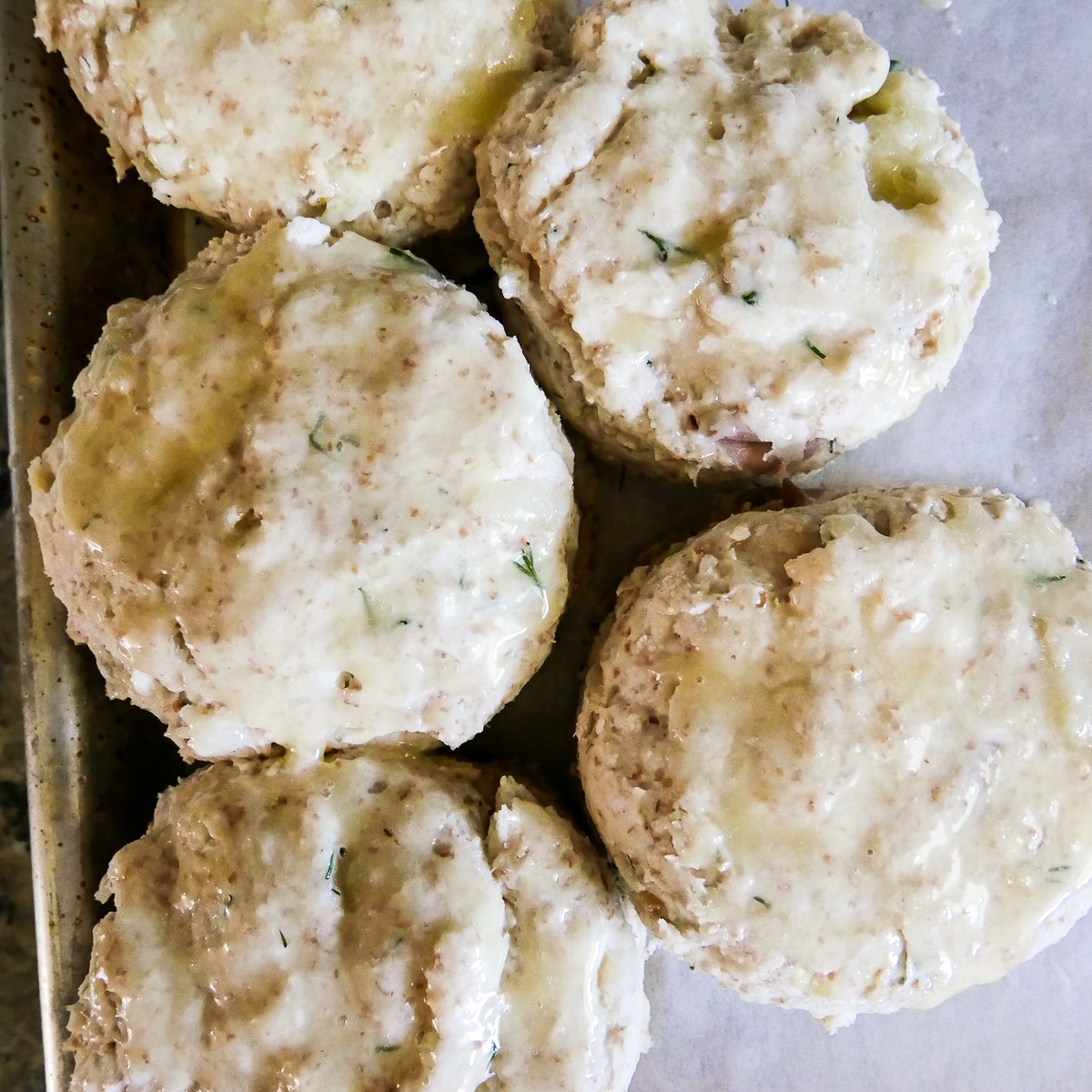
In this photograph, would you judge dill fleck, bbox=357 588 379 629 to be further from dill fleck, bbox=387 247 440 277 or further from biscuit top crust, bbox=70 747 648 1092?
dill fleck, bbox=387 247 440 277

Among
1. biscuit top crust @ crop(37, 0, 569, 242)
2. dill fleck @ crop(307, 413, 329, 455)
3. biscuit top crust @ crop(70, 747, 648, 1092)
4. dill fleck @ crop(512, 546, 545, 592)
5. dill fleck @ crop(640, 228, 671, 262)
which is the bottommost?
biscuit top crust @ crop(70, 747, 648, 1092)

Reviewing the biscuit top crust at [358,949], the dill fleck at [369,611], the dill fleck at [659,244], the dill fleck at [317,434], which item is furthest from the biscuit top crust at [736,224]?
the biscuit top crust at [358,949]

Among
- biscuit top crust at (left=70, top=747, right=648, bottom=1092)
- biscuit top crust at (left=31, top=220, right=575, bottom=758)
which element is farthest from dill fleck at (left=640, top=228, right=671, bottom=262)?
biscuit top crust at (left=70, top=747, right=648, bottom=1092)

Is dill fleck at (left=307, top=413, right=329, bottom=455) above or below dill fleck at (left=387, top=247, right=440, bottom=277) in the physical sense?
below

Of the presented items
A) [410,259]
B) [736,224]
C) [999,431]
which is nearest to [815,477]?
[999,431]

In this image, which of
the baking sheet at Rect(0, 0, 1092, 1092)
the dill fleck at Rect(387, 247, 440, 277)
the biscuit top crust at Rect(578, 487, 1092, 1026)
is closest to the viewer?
the biscuit top crust at Rect(578, 487, 1092, 1026)

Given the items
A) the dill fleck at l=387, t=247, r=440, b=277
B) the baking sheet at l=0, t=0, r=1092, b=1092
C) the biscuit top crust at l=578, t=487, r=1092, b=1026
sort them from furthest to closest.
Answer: the baking sheet at l=0, t=0, r=1092, b=1092 < the dill fleck at l=387, t=247, r=440, b=277 < the biscuit top crust at l=578, t=487, r=1092, b=1026
